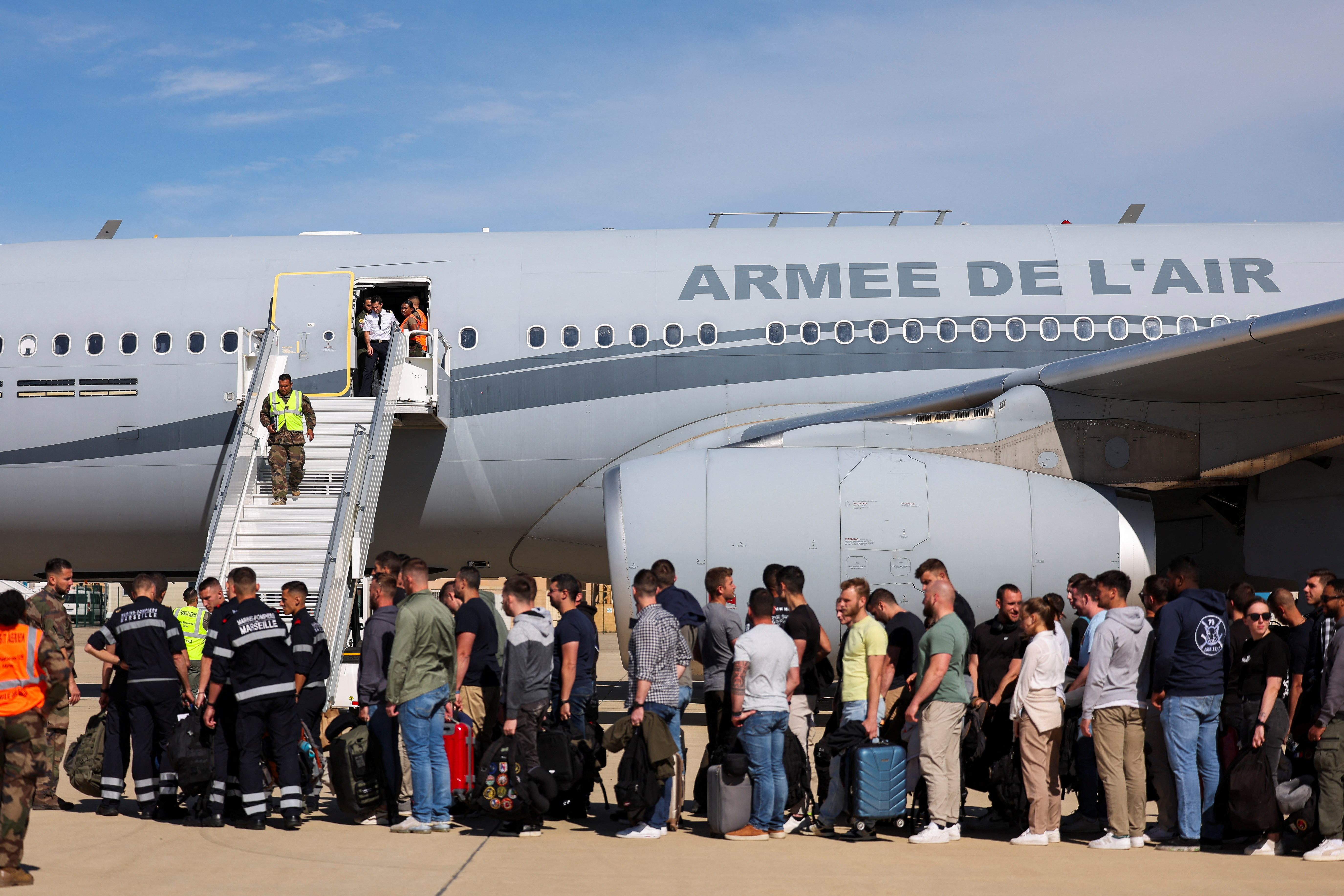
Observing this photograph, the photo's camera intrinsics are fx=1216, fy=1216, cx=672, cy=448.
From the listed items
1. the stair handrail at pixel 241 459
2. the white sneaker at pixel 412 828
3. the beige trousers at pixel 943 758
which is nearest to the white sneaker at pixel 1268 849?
the beige trousers at pixel 943 758

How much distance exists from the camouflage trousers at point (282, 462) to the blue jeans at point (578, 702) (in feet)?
15.4

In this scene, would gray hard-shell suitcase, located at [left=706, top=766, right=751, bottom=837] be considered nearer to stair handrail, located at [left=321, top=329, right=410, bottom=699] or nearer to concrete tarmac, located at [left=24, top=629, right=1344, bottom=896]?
concrete tarmac, located at [left=24, top=629, right=1344, bottom=896]

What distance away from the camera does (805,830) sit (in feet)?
24.2

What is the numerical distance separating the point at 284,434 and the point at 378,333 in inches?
63.5

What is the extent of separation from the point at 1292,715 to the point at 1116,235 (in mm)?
6765

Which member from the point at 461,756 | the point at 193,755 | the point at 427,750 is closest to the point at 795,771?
the point at 461,756

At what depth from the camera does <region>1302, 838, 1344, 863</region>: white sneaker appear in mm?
6551

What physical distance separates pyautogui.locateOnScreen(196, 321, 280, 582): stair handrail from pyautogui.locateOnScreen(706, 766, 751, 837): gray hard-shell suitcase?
5.66m

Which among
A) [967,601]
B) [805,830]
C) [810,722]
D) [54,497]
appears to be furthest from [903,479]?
[54,497]

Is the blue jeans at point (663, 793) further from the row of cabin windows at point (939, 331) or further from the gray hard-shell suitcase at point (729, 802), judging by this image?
the row of cabin windows at point (939, 331)

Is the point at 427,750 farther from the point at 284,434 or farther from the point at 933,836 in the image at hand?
the point at 284,434

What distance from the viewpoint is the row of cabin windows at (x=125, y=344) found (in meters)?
12.0

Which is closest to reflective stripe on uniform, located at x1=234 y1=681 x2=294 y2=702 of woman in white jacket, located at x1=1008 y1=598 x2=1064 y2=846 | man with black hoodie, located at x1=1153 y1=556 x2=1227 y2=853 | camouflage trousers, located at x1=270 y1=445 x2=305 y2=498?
camouflage trousers, located at x1=270 y1=445 x2=305 y2=498

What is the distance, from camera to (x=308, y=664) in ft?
24.9
